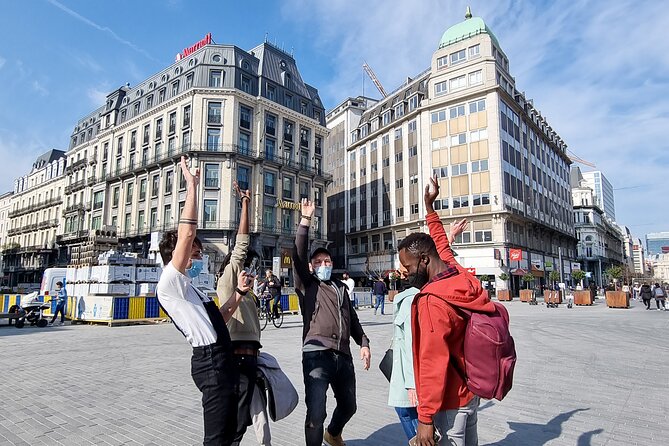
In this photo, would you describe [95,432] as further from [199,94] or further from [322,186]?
[322,186]

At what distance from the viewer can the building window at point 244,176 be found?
4144 centimetres

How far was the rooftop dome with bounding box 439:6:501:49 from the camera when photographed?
46750 millimetres

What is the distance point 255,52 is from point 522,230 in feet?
119

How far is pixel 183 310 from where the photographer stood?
8.41ft

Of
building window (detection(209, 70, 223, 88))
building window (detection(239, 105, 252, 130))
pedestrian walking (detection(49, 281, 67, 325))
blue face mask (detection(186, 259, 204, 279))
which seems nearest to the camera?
blue face mask (detection(186, 259, 204, 279))

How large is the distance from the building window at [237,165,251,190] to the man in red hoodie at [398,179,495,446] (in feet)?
132

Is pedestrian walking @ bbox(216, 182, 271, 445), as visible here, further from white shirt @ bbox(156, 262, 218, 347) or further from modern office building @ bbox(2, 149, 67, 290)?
modern office building @ bbox(2, 149, 67, 290)

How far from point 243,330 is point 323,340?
2.17ft

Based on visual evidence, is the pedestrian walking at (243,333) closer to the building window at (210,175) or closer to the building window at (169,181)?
the building window at (210,175)

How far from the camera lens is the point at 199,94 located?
136 feet

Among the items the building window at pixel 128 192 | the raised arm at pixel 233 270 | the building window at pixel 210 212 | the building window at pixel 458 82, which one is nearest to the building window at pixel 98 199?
the building window at pixel 128 192

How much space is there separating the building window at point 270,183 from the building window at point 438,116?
64.2 feet

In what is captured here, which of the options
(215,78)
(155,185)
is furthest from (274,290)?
(155,185)

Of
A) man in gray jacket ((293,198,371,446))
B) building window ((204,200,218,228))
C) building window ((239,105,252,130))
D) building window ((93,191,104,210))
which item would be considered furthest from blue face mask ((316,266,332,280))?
building window ((93,191,104,210))
